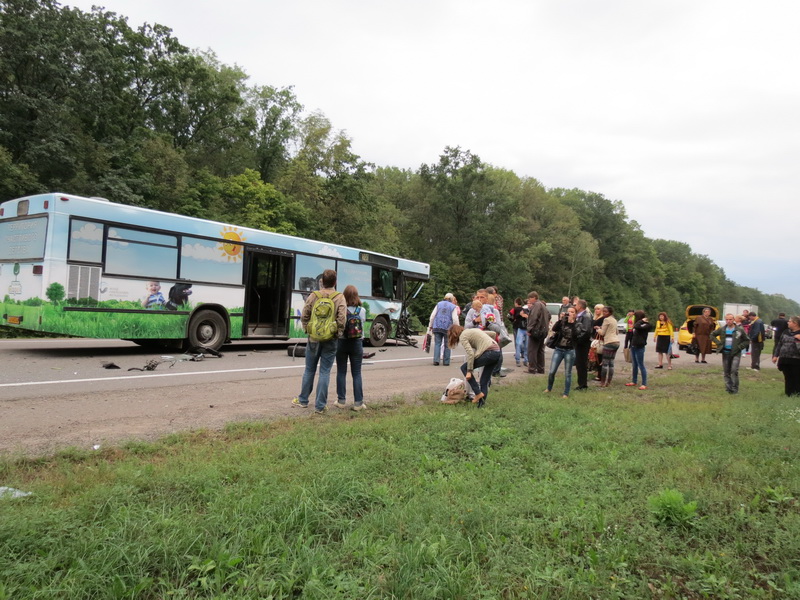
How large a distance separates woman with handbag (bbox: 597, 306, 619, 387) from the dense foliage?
23.1 meters

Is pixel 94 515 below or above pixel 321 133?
below

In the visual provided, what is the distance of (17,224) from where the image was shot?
1038 centimetres

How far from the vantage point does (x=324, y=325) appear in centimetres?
662

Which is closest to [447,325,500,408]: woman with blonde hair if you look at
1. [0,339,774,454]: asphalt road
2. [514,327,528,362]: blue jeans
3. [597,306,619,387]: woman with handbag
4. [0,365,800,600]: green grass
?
[0,339,774,454]: asphalt road

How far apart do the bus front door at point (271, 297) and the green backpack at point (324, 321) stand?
764cm

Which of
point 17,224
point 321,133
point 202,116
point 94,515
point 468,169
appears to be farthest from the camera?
point 468,169

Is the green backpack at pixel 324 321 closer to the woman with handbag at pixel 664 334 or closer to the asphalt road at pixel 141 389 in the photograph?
the asphalt road at pixel 141 389

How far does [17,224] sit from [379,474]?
10.1m

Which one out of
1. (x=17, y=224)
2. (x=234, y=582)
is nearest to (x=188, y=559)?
(x=234, y=582)

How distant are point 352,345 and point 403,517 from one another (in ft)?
12.3

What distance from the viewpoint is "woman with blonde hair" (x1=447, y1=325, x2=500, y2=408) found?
7434 mm

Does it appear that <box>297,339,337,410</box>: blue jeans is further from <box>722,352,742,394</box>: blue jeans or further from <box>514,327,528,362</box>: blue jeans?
<box>514,327,528,362</box>: blue jeans

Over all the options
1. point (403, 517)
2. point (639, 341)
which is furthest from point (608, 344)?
point (403, 517)

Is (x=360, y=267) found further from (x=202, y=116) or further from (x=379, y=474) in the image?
(x=202, y=116)
